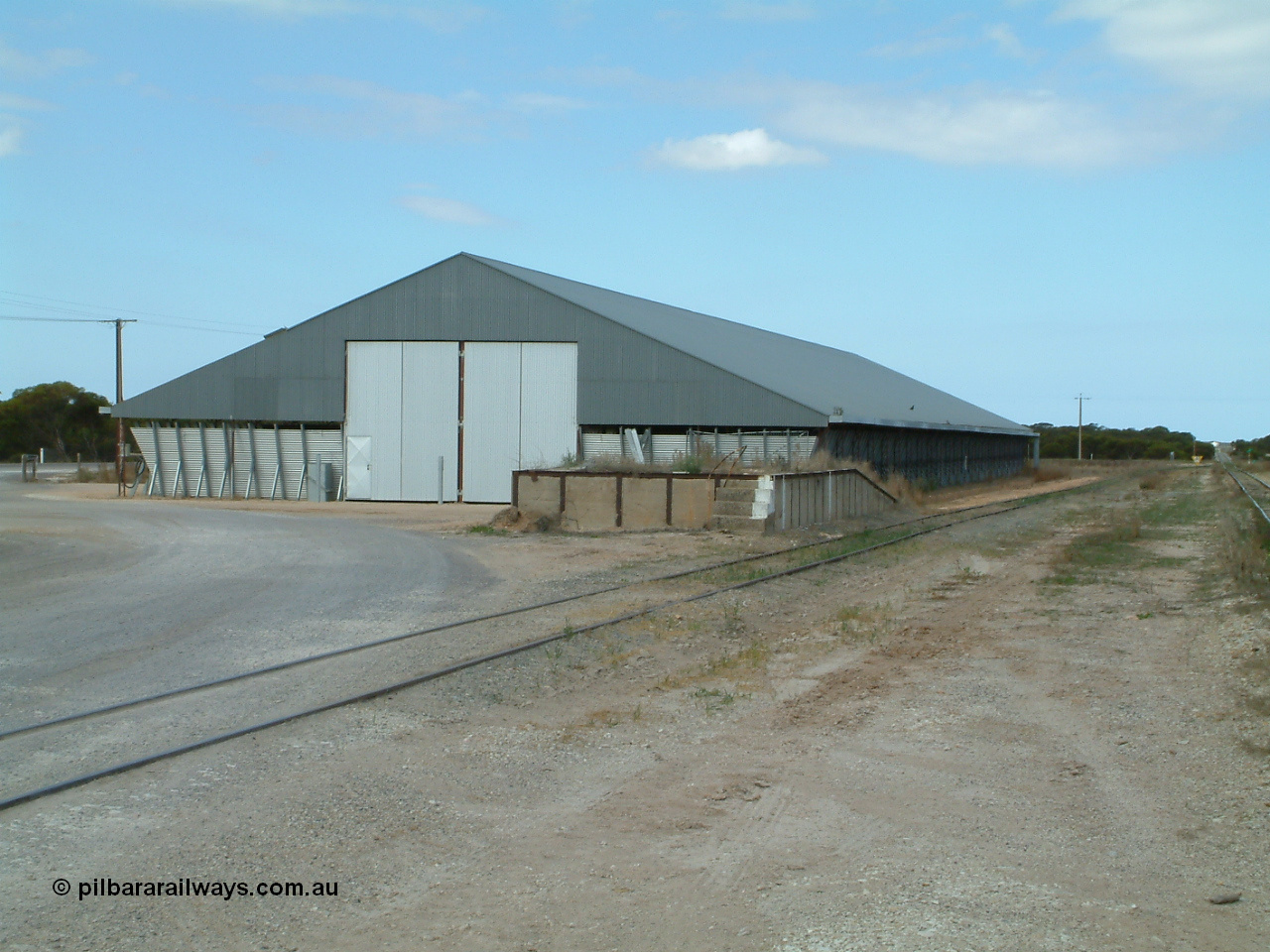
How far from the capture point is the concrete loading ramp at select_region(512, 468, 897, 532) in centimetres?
2444

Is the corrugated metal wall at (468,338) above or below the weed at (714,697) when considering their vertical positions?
above

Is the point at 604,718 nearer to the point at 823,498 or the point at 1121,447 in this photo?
the point at 823,498

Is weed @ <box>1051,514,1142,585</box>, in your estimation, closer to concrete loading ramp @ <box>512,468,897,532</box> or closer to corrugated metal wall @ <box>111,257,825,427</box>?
concrete loading ramp @ <box>512,468,897,532</box>

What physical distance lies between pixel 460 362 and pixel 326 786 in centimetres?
3154

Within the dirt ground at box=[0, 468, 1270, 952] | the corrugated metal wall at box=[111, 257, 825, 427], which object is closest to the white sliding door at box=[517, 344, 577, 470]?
the corrugated metal wall at box=[111, 257, 825, 427]

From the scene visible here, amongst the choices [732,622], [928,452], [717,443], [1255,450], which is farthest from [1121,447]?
[732,622]

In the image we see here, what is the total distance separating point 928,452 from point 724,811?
44255 millimetres

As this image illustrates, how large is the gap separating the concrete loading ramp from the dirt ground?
1280 centimetres

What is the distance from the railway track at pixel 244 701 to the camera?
6906 mm

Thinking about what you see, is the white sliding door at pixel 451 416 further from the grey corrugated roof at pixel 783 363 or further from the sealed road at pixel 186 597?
the sealed road at pixel 186 597

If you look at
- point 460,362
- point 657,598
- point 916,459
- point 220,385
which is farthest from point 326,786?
point 916,459

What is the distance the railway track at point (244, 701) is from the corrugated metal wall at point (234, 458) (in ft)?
84.0

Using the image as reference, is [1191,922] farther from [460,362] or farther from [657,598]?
[460,362]

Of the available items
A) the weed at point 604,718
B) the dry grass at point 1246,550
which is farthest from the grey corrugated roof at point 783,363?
the weed at point 604,718
